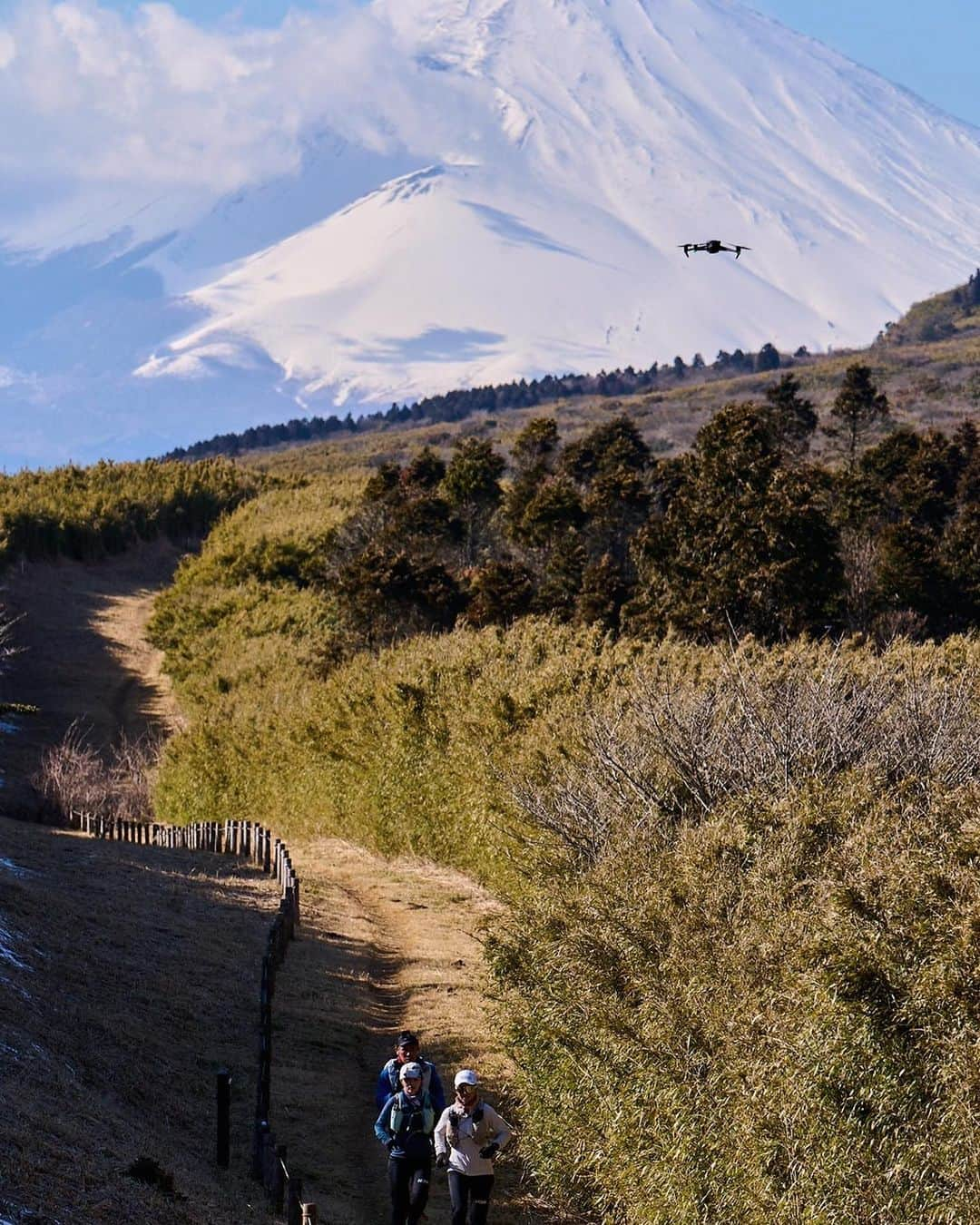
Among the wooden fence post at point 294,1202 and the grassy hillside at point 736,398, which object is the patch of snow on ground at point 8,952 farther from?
the grassy hillside at point 736,398

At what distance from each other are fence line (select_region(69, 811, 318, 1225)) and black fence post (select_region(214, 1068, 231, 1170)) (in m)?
0.02

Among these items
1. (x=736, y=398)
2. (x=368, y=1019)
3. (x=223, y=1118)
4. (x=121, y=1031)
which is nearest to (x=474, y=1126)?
(x=223, y=1118)

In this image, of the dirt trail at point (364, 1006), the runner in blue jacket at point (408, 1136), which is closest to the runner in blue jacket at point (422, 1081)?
the runner in blue jacket at point (408, 1136)

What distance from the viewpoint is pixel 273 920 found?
21.8 meters

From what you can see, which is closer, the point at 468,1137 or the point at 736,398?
the point at 468,1137

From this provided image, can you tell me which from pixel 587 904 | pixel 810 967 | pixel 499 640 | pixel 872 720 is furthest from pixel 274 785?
pixel 810 967

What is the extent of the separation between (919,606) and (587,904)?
79.9 ft

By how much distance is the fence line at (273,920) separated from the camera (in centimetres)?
1202

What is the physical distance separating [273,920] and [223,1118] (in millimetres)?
9169

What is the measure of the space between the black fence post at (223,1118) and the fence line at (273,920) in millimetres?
19

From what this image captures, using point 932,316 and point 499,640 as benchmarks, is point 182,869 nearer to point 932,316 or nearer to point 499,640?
point 499,640

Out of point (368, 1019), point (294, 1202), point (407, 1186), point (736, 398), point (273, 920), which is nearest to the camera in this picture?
point (294, 1202)

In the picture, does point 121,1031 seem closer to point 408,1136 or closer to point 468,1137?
point 408,1136

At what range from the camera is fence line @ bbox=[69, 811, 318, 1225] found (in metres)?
12.0
